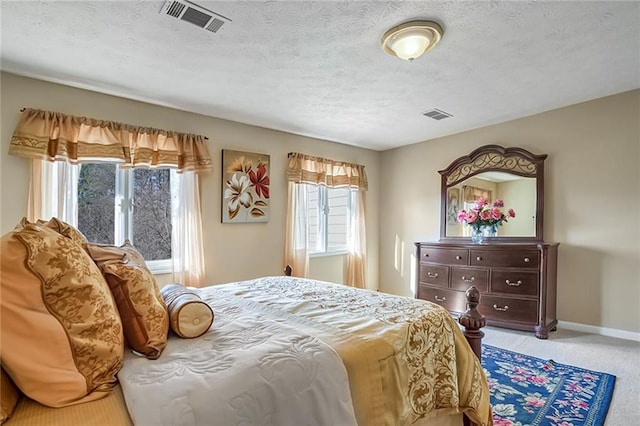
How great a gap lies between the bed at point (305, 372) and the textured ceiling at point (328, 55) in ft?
5.62

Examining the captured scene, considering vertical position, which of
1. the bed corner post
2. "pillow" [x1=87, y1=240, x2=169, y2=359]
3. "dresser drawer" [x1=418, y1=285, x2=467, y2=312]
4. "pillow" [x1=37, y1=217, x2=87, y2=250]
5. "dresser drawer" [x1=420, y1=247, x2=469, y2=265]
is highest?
"pillow" [x1=37, y1=217, x2=87, y2=250]

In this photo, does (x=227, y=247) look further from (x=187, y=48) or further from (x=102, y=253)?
(x=102, y=253)

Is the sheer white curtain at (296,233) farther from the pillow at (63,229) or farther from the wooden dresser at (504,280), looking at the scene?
the pillow at (63,229)

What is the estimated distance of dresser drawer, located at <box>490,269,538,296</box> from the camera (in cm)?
355

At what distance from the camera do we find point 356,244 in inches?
203

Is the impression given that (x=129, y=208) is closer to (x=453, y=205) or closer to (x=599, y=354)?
(x=453, y=205)

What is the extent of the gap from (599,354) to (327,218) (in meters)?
3.37

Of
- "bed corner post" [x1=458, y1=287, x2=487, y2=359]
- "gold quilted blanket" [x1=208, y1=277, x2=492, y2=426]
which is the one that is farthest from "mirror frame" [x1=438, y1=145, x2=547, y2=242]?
"gold quilted blanket" [x1=208, y1=277, x2=492, y2=426]

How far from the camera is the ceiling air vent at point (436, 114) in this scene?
3.81 meters

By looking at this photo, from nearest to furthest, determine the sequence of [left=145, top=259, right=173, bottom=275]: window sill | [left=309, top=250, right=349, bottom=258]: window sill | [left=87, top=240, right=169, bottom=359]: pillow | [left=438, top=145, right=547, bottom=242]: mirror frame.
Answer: [left=87, top=240, right=169, bottom=359]: pillow
[left=145, top=259, right=173, bottom=275]: window sill
[left=438, top=145, right=547, bottom=242]: mirror frame
[left=309, top=250, right=349, bottom=258]: window sill

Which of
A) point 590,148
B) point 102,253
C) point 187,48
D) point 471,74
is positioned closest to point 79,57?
point 187,48

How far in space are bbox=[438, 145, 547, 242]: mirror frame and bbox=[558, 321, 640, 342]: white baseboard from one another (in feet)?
3.16

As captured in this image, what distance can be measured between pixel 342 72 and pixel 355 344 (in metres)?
2.26

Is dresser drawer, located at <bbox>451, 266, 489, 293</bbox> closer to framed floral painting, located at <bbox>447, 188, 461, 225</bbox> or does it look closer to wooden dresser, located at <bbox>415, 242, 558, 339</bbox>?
wooden dresser, located at <bbox>415, 242, 558, 339</bbox>
